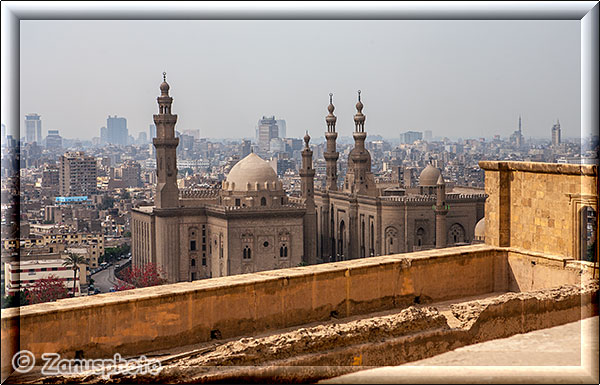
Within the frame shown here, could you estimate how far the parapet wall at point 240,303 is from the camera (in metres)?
4.18

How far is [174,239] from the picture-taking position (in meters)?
35.8

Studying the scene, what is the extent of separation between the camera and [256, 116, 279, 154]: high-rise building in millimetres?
43362

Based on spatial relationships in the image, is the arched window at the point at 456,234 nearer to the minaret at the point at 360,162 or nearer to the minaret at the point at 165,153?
the minaret at the point at 360,162

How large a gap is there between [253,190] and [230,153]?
15330 millimetres

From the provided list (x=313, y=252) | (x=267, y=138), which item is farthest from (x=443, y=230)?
(x=267, y=138)

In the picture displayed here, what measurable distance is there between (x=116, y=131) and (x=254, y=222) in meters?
12.8

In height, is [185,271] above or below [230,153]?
below

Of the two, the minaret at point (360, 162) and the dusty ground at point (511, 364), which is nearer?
the dusty ground at point (511, 364)

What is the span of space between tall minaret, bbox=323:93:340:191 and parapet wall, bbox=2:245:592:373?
3386 cm

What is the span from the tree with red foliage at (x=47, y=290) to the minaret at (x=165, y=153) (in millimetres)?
8634

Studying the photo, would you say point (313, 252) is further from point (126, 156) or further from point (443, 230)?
point (126, 156)

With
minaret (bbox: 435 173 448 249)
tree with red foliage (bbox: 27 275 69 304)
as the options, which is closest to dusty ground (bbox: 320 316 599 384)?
tree with red foliage (bbox: 27 275 69 304)

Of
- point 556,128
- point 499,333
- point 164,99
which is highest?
point 164,99

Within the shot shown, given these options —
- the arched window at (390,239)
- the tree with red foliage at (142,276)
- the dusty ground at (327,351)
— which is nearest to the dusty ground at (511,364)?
the dusty ground at (327,351)
